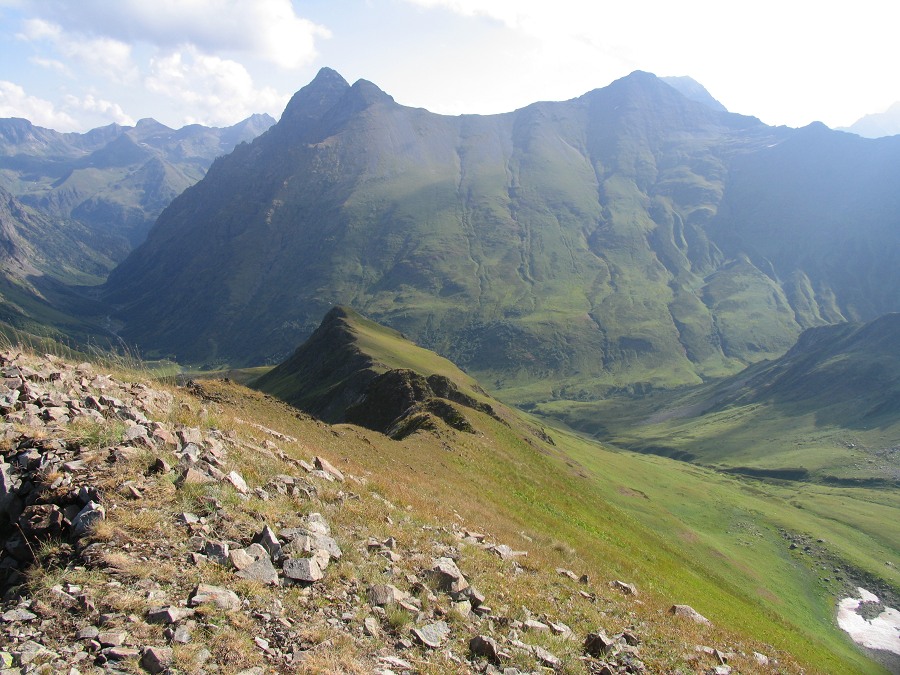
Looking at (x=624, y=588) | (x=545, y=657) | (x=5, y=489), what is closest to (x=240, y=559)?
(x=5, y=489)

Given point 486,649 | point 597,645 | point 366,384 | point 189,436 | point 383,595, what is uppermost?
point 189,436

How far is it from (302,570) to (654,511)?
246ft

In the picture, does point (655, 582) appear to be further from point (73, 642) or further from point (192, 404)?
point (73, 642)

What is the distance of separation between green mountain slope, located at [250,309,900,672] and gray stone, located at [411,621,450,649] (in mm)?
10245

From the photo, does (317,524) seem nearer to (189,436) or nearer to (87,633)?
(189,436)

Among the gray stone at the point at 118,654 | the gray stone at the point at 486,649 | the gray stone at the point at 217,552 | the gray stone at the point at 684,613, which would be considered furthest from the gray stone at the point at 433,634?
the gray stone at the point at 684,613

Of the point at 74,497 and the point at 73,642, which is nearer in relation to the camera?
the point at 73,642

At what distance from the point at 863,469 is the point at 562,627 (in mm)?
191304

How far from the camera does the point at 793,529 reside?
10238 centimetres

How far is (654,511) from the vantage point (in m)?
77.1

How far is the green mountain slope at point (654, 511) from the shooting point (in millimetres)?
33844

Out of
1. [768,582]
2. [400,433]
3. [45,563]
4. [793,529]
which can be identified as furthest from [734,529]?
[45,563]

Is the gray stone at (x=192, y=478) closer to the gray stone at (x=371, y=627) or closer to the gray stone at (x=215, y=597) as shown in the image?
the gray stone at (x=215, y=597)

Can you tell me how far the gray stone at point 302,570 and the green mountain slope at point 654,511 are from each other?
419 inches
